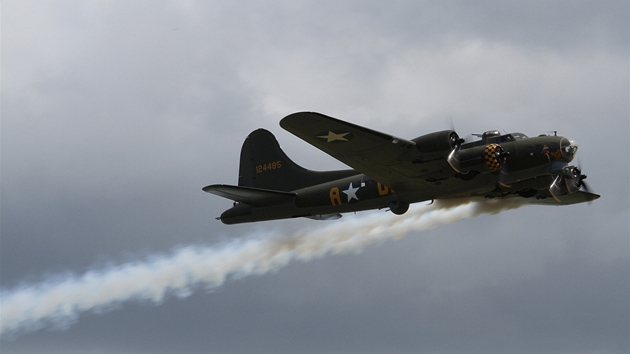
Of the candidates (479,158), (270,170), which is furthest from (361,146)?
(270,170)

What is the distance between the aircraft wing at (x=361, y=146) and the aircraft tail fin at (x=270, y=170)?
11.5 feet

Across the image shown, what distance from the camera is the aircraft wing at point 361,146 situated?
30.1 meters

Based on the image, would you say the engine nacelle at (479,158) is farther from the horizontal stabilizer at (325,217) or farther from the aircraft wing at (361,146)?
the horizontal stabilizer at (325,217)

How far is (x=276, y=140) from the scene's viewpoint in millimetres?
39812

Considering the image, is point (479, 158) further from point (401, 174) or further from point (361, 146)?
point (361, 146)

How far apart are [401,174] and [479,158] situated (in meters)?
2.91

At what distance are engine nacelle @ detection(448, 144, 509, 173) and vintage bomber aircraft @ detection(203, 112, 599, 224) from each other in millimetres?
35

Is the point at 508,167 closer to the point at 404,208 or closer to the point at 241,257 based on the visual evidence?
the point at 404,208

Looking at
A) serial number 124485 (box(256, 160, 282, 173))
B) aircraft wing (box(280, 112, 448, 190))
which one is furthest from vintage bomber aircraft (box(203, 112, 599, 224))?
serial number 124485 (box(256, 160, 282, 173))

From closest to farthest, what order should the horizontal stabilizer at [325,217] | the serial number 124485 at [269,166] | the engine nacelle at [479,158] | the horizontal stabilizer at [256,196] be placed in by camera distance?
the engine nacelle at [479,158], the horizontal stabilizer at [256,196], the horizontal stabilizer at [325,217], the serial number 124485 at [269,166]

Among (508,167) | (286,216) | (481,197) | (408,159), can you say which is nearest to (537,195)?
(481,197)

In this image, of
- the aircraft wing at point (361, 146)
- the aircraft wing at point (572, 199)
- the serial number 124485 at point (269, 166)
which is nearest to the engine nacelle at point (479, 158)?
the aircraft wing at point (361, 146)

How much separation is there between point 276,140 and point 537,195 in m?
11.6

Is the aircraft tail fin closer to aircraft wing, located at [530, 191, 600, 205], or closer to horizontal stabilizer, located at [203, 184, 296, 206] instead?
horizontal stabilizer, located at [203, 184, 296, 206]
